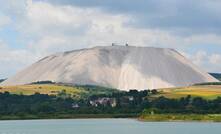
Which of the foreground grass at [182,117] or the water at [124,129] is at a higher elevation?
the foreground grass at [182,117]

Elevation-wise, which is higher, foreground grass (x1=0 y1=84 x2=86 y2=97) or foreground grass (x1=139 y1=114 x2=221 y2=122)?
foreground grass (x1=0 y1=84 x2=86 y2=97)

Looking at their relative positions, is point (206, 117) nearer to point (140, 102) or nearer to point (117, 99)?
point (140, 102)

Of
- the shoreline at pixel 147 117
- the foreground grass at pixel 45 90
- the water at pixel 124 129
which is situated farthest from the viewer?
the foreground grass at pixel 45 90

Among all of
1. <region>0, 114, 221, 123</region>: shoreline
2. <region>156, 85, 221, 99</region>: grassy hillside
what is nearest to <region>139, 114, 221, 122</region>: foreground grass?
<region>0, 114, 221, 123</region>: shoreline

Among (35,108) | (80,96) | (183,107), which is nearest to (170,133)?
(183,107)

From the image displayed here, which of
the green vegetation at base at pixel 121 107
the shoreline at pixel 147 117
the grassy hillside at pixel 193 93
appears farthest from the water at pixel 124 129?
the grassy hillside at pixel 193 93

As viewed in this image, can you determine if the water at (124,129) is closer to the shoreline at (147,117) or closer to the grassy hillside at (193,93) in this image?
the shoreline at (147,117)

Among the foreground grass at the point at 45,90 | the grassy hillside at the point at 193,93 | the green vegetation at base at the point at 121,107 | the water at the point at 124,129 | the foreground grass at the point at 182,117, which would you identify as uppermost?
the foreground grass at the point at 45,90

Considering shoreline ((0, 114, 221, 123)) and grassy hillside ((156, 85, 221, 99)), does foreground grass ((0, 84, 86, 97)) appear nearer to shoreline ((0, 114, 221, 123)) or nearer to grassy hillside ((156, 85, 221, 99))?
grassy hillside ((156, 85, 221, 99))

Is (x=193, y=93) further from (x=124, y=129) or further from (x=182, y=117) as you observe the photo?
(x=124, y=129)

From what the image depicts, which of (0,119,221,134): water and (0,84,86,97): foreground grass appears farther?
(0,84,86,97): foreground grass

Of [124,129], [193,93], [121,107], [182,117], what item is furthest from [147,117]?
[193,93]
